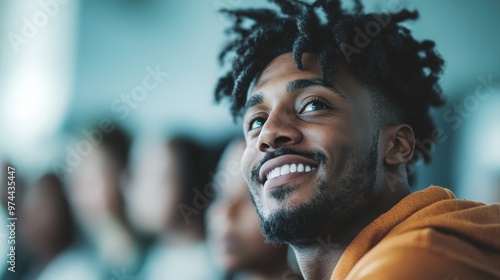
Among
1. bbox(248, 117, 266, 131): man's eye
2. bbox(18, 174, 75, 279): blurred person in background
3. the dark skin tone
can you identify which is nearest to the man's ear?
the dark skin tone

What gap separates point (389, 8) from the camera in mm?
1386

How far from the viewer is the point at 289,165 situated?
1.00 meters

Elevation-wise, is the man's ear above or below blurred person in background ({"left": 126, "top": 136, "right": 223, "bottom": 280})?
above

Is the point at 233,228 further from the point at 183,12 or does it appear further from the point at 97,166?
the point at 183,12

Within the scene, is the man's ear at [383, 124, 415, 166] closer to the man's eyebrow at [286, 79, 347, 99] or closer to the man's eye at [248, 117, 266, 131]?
the man's eyebrow at [286, 79, 347, 99]

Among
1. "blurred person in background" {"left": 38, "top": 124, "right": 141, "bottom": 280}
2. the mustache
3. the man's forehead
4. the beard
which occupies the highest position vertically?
the man's forehead

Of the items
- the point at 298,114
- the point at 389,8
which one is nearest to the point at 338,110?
the point at 298,114

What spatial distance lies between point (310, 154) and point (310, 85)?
0.15 metres

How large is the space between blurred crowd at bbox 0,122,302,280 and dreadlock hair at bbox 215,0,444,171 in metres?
0.46

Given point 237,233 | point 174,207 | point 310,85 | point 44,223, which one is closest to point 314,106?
point 310,85

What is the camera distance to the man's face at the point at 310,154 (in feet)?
3.18

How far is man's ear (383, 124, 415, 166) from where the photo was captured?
3.55 ft

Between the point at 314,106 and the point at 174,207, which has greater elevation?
the point at 314,106

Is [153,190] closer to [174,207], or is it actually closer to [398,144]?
[174,207]
